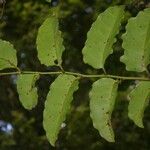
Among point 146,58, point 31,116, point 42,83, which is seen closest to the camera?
point 146,58

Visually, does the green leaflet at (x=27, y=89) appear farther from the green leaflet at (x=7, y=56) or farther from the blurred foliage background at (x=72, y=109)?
the blurred foliage background at (x=72, y=109)

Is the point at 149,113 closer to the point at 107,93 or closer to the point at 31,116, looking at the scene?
the point at 31,116

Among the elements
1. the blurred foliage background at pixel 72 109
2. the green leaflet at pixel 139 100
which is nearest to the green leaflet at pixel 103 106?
the green leaflet at pixel 139 100

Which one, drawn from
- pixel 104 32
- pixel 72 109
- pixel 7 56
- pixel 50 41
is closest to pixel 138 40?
pixel 104 32

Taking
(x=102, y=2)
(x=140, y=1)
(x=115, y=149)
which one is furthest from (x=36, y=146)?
(x=140, y=1)

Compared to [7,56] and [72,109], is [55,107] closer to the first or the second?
[7,56]
